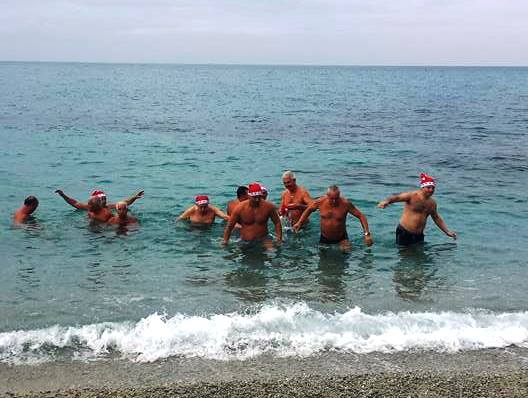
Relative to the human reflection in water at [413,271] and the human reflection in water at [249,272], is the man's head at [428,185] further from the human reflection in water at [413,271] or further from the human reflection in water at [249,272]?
the human reflection in water at [249,272]

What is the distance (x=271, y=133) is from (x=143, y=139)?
7.58m

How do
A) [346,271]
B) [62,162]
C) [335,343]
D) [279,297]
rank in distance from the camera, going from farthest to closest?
[62,162] < [346,271] < [279,297] < [335,343]

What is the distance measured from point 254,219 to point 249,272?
144cm

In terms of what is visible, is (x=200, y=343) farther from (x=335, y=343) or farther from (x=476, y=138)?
(x=476, y=138)

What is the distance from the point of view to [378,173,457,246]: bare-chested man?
11908mm

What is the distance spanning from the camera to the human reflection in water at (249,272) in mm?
10000

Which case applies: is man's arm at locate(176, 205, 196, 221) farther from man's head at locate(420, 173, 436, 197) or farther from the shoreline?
the shoreline

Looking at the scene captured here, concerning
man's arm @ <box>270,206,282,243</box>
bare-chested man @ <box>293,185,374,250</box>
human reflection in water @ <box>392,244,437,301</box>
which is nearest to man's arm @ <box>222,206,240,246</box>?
man's arm @ <box>270,206,282,243</box>

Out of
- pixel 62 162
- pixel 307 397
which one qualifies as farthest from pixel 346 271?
pixel 62 162

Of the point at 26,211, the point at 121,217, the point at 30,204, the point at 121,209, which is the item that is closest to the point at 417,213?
the point at 121,209

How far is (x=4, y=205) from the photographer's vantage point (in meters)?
16.7

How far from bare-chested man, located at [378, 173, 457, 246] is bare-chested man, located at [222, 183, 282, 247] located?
2.13 meters

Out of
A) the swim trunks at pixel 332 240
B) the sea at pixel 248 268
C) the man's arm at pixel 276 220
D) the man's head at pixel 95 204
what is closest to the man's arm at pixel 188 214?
the sea at pixel 248 268

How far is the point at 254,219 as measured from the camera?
Answer: 12195 mm
